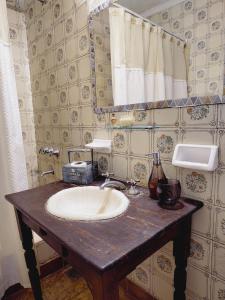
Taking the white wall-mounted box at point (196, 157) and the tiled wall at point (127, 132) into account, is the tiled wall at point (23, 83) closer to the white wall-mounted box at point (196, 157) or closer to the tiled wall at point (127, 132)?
the tiled wall at point (127, 132)

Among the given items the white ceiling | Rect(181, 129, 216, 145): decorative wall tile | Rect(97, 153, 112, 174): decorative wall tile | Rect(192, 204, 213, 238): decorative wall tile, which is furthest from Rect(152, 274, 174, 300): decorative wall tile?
the white ceiling

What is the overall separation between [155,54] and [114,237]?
810 mm

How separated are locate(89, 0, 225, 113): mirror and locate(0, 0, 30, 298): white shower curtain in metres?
0.49

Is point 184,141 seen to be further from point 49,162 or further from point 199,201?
point 49,162

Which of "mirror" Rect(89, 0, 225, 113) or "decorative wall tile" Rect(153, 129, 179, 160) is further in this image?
"decorative wall tile" Rect(153, 129, 179, 160)

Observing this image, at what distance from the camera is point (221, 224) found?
2.62 ft

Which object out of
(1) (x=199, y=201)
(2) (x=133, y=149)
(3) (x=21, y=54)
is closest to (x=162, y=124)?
(2) (x=133, y=149)

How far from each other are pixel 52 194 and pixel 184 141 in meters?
0.66

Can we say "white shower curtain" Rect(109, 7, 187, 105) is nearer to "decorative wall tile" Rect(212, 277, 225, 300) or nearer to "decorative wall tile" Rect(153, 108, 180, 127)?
"decorative wall tile" Rect(153, 108, 180, 127)

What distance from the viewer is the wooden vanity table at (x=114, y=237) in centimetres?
55

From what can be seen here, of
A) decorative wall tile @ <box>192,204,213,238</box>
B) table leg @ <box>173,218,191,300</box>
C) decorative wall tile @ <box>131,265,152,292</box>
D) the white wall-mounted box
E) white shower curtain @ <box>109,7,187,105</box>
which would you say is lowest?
decorative wall tile @ <box>131,265,152,292</box>

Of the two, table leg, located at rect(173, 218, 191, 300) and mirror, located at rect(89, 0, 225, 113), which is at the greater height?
mirror, located at rect(89, 0, 225, 113)

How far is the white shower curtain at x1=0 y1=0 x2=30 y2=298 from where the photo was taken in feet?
3.89

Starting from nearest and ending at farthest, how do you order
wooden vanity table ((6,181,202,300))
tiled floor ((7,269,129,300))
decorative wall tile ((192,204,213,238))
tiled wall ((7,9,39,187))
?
1. wooden vanity table ((6,181,202,300))
2. decorative wall tile ((192,204,213,238))
3. tiled floor ((7,269,129,300))
4. tiled wall ((7,9,39,187))
